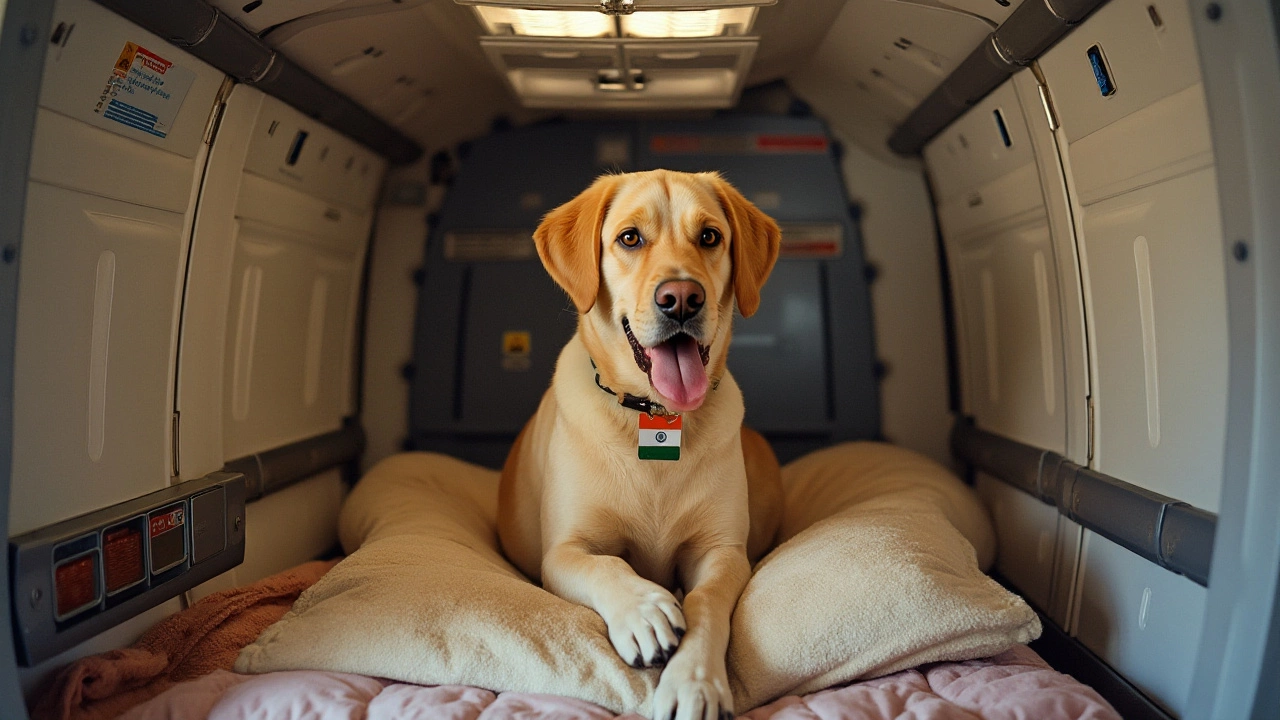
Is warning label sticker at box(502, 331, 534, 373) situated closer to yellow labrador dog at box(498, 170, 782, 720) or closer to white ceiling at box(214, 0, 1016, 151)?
white ceiling at box(214, 0, 1016, 151)

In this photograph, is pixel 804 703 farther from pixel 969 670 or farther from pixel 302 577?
pixel 302 577

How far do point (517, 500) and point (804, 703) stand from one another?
1.17 meters

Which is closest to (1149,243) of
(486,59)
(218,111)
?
(486,59)

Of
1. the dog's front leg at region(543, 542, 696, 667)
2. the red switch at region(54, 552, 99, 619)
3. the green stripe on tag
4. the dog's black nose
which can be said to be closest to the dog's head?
the dog's black nose

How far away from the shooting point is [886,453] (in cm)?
305

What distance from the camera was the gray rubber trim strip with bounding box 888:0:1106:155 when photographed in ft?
6.09

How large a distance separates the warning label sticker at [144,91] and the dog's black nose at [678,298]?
4.13 ft

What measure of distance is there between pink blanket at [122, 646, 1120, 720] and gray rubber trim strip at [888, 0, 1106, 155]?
148cm

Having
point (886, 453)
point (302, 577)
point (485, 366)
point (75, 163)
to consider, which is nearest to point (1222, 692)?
point (886, 453)

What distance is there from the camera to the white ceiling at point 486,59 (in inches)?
86.4

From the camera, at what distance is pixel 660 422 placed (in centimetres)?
203

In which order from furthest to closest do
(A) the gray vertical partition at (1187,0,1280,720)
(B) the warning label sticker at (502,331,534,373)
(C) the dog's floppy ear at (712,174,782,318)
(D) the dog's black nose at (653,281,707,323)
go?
(B) the warning label sticker at (502,331,534,373) → (C) the dog's floppy ear at (712,174,782,318) → (D) the dog's black nose at (653,281,707,323) → (A) the gray vertical partition at (1187,0,1280,720)

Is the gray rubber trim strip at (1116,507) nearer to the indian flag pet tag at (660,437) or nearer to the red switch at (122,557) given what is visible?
the indian flag pet tag at (660,437)

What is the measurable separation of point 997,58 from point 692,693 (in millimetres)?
1848
